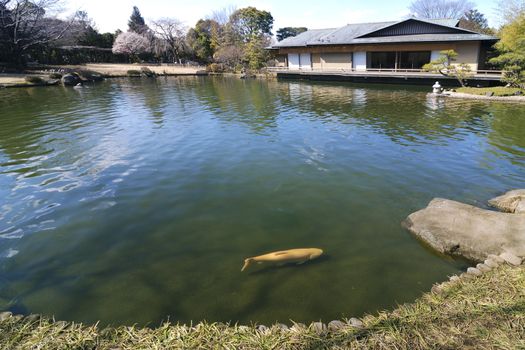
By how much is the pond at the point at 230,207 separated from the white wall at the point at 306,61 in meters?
27.1

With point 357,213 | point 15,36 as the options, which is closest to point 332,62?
point 357,213

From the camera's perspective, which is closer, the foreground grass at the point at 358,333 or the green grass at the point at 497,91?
the foreground grass at the point at 358,333

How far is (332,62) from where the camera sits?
39.3m

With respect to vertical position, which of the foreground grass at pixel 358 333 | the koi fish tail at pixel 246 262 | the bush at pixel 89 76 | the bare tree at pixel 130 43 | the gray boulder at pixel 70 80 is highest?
the bare tree at pixel 130 43

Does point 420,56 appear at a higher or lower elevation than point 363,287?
higher

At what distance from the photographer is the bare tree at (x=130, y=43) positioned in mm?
56125

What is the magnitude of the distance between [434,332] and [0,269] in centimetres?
688

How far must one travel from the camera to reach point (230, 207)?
7.56 meters

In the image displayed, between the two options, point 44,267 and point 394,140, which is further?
point 394,140

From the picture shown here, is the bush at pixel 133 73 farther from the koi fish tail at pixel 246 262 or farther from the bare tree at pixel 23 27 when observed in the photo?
the koi fish tail at pixel 246 262

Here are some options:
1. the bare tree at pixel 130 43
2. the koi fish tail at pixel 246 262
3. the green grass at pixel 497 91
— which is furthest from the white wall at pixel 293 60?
the koi fish tail at pixel 246 262

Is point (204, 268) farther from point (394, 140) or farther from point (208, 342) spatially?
point (394, 140)

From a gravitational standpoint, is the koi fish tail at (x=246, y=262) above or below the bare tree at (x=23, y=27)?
below

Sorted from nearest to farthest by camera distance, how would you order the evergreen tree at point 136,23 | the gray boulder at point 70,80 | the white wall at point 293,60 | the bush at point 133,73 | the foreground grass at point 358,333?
the foreground grass at point 358,333
the gray boulder at point 70,80
the white wall at point 293,60
the bush at point 133,73
the evergreen tree at point 136,23
